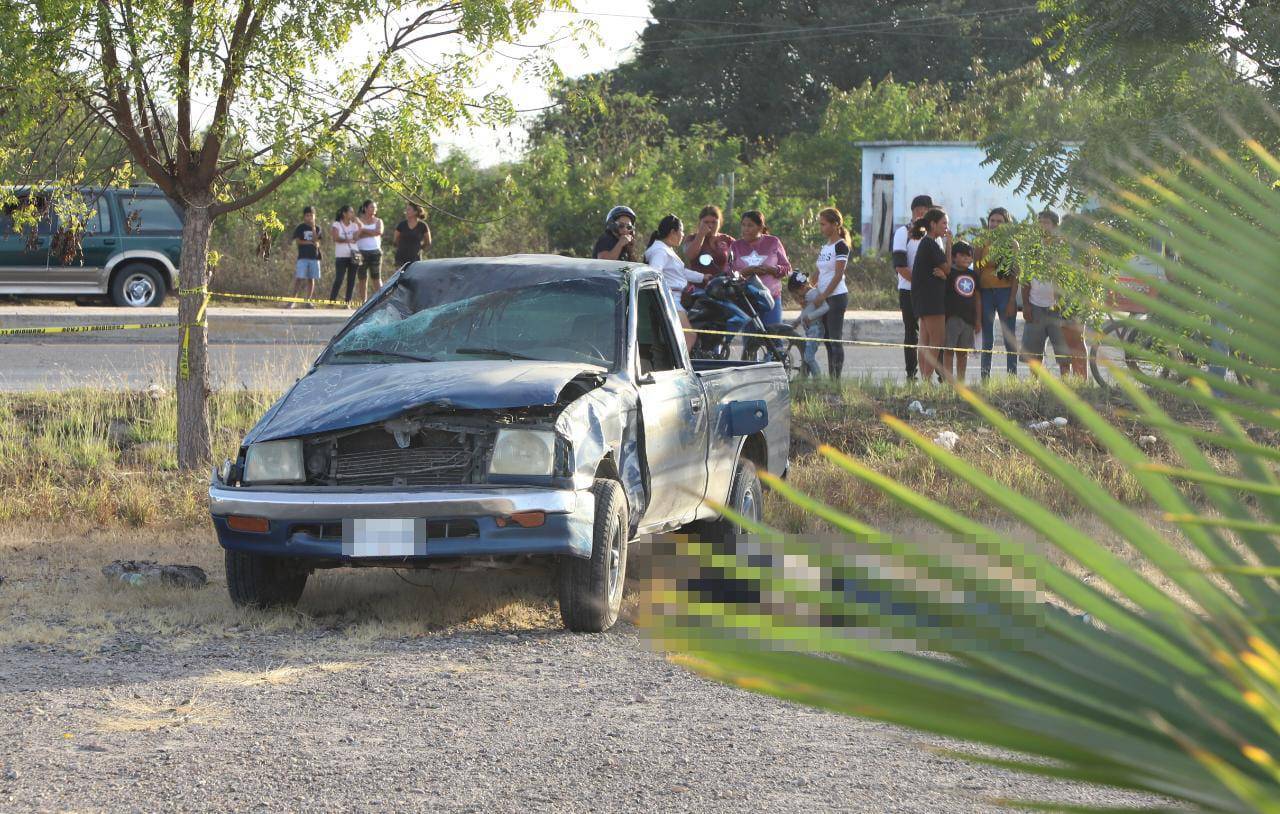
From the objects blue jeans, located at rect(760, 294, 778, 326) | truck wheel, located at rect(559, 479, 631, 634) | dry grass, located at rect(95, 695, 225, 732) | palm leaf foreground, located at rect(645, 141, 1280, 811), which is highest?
blue jeans, located at rect(760, 294, 778, 326)

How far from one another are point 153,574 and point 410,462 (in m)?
1.63

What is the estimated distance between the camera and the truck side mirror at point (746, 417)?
7.74 meters

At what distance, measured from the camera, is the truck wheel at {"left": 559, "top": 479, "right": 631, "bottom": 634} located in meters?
6.11

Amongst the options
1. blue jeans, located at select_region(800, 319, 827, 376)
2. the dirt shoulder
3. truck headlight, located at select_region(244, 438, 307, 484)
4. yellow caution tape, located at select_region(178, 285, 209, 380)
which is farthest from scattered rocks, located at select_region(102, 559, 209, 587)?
blue jeans, located at select_region(800, 319, 827, 376)

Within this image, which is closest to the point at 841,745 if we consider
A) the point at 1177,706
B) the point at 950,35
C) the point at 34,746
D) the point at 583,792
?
the point at 583,792

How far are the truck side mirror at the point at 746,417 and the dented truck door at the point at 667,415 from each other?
1.06 feet

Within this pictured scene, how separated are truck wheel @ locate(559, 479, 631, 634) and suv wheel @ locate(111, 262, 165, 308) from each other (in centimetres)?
1852

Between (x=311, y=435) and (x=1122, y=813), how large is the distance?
5.54 m

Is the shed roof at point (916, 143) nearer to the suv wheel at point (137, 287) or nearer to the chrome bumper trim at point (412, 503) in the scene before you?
the suv wheel at point (137, 287)

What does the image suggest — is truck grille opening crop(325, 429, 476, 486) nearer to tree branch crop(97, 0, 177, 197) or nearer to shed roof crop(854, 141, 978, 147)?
tree branch crop(97, 0, 177, 197)

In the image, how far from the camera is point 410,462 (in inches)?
244

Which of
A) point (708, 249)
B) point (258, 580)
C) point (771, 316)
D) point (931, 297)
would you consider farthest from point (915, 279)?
point (258, 580)

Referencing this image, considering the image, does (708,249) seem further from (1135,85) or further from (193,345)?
(193,345)

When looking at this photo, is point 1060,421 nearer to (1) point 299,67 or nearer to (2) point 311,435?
(1) point 299,67
